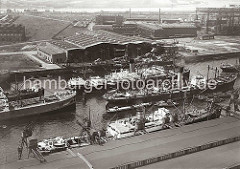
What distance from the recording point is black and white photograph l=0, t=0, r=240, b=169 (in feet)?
31.2

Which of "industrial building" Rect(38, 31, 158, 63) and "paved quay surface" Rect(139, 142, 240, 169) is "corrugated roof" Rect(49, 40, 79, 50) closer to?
"industrial building" Rect(38, 31, 158, 63)

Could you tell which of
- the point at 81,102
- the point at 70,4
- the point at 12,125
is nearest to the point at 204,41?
the point at 70,4

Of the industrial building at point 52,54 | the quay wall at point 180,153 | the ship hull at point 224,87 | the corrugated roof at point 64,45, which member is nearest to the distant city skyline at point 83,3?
the corrugated roof at point 64,45

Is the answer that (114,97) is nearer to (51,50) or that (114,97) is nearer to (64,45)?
(51,50)

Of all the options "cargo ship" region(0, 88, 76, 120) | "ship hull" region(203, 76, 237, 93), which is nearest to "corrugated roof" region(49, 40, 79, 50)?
"cargo ship" region(0, 88, 76, 120)

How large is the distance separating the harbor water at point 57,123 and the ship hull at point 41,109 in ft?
0.69

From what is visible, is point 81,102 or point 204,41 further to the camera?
point 204,41

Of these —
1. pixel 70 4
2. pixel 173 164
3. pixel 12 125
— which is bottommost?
pixel 12 125

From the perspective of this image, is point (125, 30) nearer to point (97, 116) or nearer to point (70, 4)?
point (70, 4)

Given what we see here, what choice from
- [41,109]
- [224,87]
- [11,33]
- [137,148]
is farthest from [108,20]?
[137,148]

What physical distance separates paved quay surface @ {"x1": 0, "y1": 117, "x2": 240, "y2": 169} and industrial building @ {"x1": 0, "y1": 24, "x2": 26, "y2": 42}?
27082mm

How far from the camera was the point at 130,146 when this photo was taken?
9.87 metres

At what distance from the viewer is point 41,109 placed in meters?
16.4

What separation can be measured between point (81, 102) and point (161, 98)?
15.0ft
